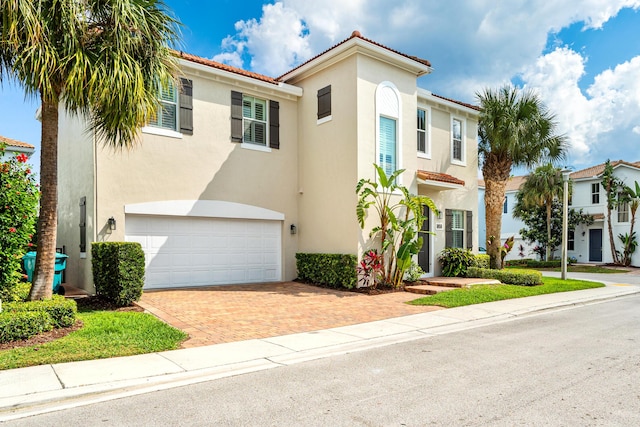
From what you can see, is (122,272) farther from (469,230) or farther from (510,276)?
(469,230)

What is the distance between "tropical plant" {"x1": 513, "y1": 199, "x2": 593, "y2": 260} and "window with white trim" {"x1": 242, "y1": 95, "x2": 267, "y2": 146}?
73.5ft

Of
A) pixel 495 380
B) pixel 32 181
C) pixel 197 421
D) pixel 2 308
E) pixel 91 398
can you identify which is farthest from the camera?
pixel 32 181

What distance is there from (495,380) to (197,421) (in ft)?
11.6

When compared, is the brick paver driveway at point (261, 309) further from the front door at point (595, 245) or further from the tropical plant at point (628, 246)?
the front door at point (595, 245)

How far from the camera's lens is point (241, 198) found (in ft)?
49.3

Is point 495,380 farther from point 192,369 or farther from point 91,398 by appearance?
point 91,398

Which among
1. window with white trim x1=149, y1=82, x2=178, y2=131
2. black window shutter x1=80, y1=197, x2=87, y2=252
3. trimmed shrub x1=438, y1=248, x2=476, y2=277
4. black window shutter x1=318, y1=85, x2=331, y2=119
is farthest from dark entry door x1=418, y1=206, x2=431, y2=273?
black window shutter x1=80, y1=197, x2=87, y2=252

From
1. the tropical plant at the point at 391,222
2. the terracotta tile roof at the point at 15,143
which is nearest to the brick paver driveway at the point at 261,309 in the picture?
the tropical plant at the point at 391,222

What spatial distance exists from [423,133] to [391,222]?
16.2 ft

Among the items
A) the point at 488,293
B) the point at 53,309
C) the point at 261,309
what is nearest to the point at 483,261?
the point at 488,293

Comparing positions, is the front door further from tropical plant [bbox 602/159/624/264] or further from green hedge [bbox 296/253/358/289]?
green hedge [bbox 296/253/358/289]

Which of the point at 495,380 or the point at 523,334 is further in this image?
the point at 523,334

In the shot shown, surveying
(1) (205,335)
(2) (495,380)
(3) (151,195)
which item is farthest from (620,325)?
(3) (151,195)

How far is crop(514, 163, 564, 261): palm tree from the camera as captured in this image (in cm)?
2906
